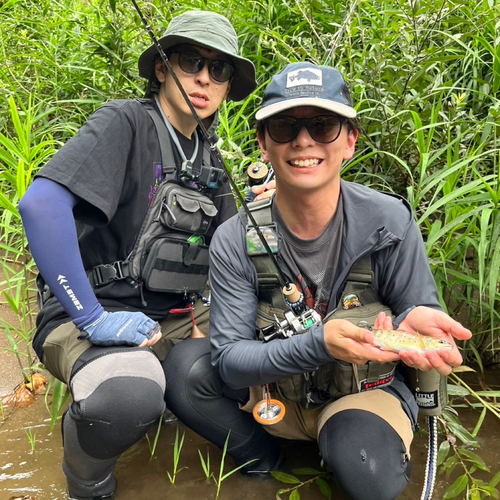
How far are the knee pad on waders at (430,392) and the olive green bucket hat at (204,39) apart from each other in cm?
167

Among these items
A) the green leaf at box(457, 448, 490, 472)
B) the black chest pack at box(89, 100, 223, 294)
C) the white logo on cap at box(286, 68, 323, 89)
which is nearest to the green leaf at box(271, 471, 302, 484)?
the green leaf at box(457, 448, 490, 472)

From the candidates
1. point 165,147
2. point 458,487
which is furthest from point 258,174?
point 458,487

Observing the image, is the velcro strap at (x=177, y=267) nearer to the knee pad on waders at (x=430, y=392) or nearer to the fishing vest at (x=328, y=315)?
the fishing vest at (x=328, y=315)

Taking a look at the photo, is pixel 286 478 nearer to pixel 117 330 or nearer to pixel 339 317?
pixel 339 317

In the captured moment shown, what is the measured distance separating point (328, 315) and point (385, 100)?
1.84 m

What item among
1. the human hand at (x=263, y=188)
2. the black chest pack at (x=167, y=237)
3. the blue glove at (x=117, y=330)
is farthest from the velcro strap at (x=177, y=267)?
the human hand at (x=263, y=188)

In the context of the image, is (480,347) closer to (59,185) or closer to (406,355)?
(406,355)

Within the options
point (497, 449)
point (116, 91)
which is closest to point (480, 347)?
point (497, 449)

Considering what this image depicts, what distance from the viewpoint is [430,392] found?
2.22 metres

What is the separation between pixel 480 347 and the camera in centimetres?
315

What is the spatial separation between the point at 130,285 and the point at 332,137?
117 cm

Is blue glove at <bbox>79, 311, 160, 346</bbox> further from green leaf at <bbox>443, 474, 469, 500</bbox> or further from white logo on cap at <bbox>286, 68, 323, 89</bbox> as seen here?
green leaf at <bbox>443, 474, 469, 500</bbox>

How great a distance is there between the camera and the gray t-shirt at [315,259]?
2.29m

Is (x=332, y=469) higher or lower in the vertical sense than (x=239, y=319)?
lower
